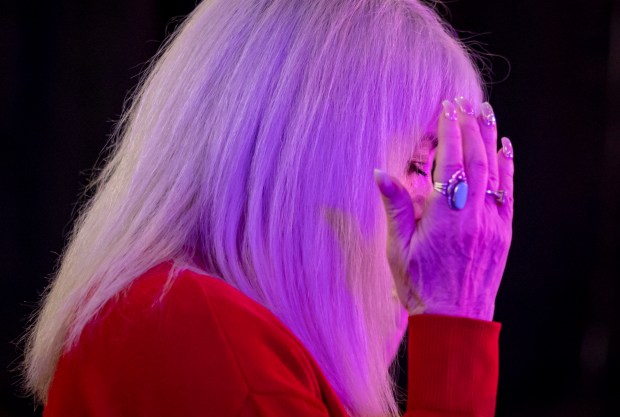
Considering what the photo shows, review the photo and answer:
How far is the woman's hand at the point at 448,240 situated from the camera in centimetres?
75

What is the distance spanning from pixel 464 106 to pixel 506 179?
0.10 meters

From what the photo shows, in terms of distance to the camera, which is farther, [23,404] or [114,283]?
[23,404]

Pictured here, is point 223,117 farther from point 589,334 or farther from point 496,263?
point 589,334

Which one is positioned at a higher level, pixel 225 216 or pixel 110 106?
pixel 110 106

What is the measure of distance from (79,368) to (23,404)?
3.03 feet

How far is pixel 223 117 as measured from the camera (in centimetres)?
77

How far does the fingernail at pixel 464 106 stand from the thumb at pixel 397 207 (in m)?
0.13

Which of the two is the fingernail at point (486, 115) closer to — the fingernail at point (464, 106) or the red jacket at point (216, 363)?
the fingernail at point (464, 106)

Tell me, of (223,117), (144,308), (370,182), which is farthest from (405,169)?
(144,308)

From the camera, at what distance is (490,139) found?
2.68ft

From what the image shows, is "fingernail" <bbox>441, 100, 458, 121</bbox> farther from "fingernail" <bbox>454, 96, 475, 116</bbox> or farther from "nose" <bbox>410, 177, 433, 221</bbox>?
"nose" <bbox>410, 177, 433, 221</bbox>

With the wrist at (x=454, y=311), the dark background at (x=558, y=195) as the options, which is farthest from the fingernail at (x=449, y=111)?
the dark background at (x=558, y=195)

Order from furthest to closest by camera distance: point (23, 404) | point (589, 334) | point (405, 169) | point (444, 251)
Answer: point (589, 334), point (23, 404), point (405, 169), point (444, 251)

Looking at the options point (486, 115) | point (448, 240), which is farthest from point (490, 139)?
point (448, 240)
